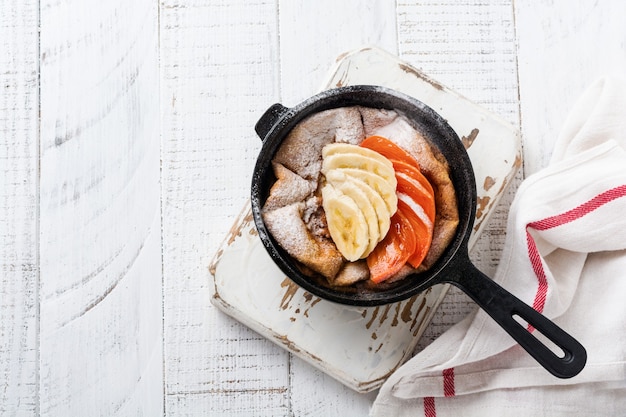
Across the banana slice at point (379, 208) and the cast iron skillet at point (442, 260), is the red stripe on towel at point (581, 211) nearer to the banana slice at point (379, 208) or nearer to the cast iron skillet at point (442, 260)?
the cast iron skillet at point (442, 260)

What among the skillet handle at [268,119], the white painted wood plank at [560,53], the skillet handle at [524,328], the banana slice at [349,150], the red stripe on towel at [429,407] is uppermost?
the white painted wood plank at [560,53]

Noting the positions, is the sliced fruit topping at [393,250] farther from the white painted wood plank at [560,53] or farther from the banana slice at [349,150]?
the white painted wood plank at [560,53]

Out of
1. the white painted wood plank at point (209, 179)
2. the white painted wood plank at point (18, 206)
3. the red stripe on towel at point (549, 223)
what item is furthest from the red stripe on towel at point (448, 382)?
the white painted wood plank at point (18, 206)

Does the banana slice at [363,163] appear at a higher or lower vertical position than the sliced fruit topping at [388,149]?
lower

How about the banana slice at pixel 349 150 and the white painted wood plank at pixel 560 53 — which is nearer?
the banana slice at pixel 349 150

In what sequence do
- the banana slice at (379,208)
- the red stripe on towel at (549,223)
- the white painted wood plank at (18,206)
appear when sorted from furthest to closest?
the white painted wood plank at (18,206) → the red stripe on towel at (549,223) → the banana slice at (379,208)

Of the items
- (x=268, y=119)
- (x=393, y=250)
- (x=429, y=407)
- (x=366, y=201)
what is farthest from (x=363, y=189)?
(x=429, y=407)

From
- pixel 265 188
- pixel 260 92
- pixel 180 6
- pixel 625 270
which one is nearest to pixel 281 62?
pixel 260 92

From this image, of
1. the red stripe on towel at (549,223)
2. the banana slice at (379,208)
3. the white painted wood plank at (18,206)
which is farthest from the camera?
the white painted wood plank at (18,206)

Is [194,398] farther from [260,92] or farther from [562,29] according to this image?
[562,29]
